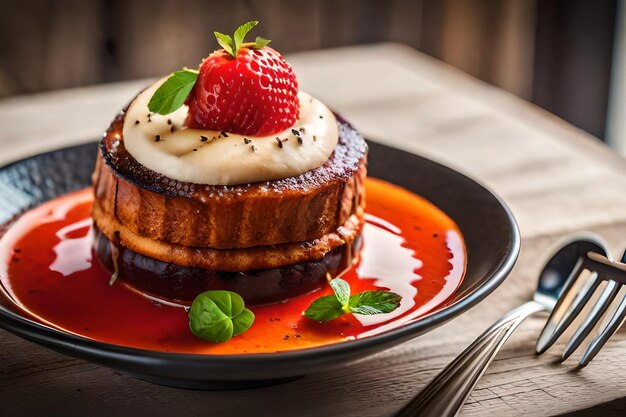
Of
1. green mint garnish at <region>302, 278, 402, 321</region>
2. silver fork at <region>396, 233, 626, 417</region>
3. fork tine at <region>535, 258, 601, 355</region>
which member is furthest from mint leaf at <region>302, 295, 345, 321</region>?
fork tine at <region>535, 258, 601, 355</region>

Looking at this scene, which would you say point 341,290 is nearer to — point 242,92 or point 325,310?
point 325,310

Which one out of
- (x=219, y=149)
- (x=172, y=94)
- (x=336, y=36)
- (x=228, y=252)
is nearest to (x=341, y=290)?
(x=228, y=252)

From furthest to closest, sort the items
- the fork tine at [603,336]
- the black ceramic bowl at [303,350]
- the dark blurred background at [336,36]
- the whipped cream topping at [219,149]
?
the dark blurred background at [336,36] < the fork tine at [603,336] < the whipped cream topping at [219,149] < the black ceramic bowl at [303,350]

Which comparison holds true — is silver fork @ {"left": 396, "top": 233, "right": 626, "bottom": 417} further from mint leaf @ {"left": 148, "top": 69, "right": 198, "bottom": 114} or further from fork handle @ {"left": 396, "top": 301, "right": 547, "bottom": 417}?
mint leaf @ {"left": 148, "top": 69, "right": 198, "bottom": 114}

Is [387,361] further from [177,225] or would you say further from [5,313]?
[5,313]

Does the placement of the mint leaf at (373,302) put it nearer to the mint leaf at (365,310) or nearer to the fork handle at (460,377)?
the mint leaf at (365,310)

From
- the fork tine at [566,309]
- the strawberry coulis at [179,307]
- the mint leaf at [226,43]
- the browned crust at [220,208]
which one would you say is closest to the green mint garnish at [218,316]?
the strawberry coulis at [179,307]
